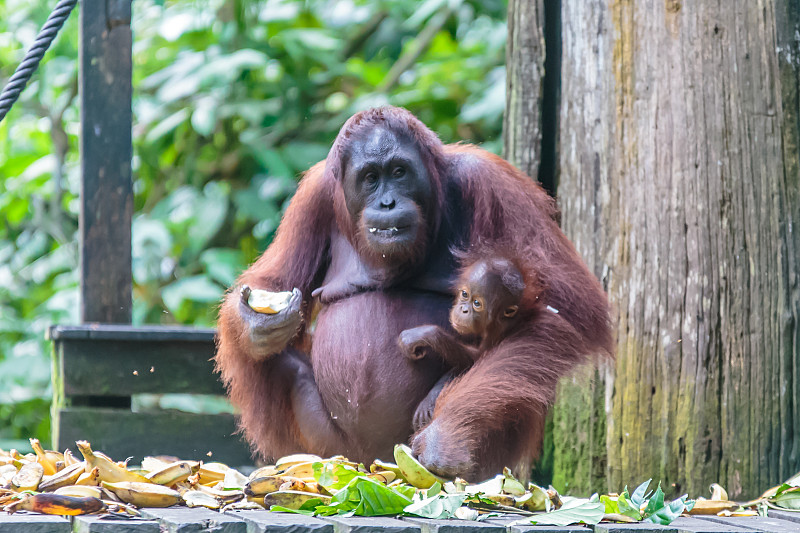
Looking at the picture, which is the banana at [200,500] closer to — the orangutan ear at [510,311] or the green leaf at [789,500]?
the orangutan ear at [510,311]

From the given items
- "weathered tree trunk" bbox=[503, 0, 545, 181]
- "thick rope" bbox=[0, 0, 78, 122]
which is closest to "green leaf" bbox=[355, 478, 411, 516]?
"thick rope" bbox=[0, 0, 78, 122]

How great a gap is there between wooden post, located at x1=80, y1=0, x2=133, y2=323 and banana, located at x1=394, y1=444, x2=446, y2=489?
6.71ft

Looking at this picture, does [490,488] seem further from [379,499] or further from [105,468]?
[105,468]

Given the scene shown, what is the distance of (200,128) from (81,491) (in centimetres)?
409

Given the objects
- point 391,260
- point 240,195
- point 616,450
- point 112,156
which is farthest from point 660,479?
point 240,195

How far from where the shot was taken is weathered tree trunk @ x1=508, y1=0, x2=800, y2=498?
10.7 feet

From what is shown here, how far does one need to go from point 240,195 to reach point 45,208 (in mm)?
1446

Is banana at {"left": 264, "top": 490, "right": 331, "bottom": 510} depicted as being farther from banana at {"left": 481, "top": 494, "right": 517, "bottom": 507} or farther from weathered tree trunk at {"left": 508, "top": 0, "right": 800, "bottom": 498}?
weathered tree trunk at {"left": 508, "top": 0, "right": 800, "bottom": 498}

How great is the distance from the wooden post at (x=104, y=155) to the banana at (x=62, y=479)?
1.86 m

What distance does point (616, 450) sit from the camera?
139 inches

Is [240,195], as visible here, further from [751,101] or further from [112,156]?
[751,101]

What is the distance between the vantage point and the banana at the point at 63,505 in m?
2.00

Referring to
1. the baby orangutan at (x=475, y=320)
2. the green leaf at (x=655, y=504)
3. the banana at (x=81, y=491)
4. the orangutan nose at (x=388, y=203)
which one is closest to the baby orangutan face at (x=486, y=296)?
the baby orangutan at (x=475, y=320)

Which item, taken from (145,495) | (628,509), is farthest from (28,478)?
(628,509)
